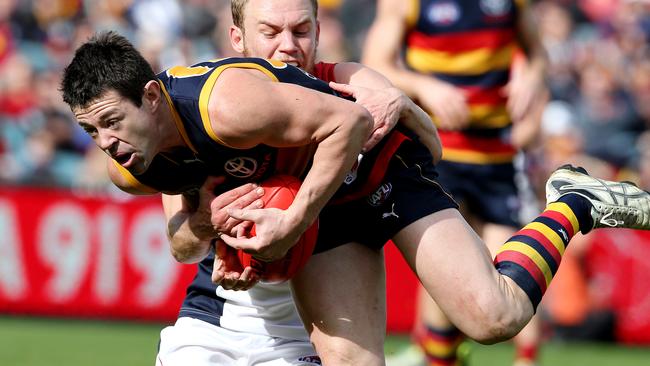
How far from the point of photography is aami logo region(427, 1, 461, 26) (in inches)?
291

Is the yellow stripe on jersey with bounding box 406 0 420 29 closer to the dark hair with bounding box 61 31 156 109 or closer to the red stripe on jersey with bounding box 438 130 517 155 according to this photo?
the red stripe on jersey with bounding box 438 130 517 155

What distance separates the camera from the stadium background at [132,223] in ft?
32.7

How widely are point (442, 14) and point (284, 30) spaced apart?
2.69m

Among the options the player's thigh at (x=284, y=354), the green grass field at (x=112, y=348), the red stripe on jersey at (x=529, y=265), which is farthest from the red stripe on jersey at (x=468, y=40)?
the player's thigh at (x=284, y=354)

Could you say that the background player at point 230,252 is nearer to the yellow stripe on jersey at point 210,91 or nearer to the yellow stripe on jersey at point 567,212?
the yellow stripe on jersey at point 210,91

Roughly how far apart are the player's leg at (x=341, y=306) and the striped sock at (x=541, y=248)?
1.92 ft

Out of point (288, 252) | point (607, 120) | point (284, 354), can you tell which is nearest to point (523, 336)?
point (284, 354)

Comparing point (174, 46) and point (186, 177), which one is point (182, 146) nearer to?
point (186, 177)

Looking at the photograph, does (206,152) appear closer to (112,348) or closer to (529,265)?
(529,265)

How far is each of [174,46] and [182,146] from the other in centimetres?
926

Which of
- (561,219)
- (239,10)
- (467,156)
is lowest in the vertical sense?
(467,156)

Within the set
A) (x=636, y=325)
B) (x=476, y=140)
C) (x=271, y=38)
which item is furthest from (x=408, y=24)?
(x=636, y=325)

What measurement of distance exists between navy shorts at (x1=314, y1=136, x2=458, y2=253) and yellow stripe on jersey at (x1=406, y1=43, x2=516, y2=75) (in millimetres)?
2616

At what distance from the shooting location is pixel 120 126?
4.17m
